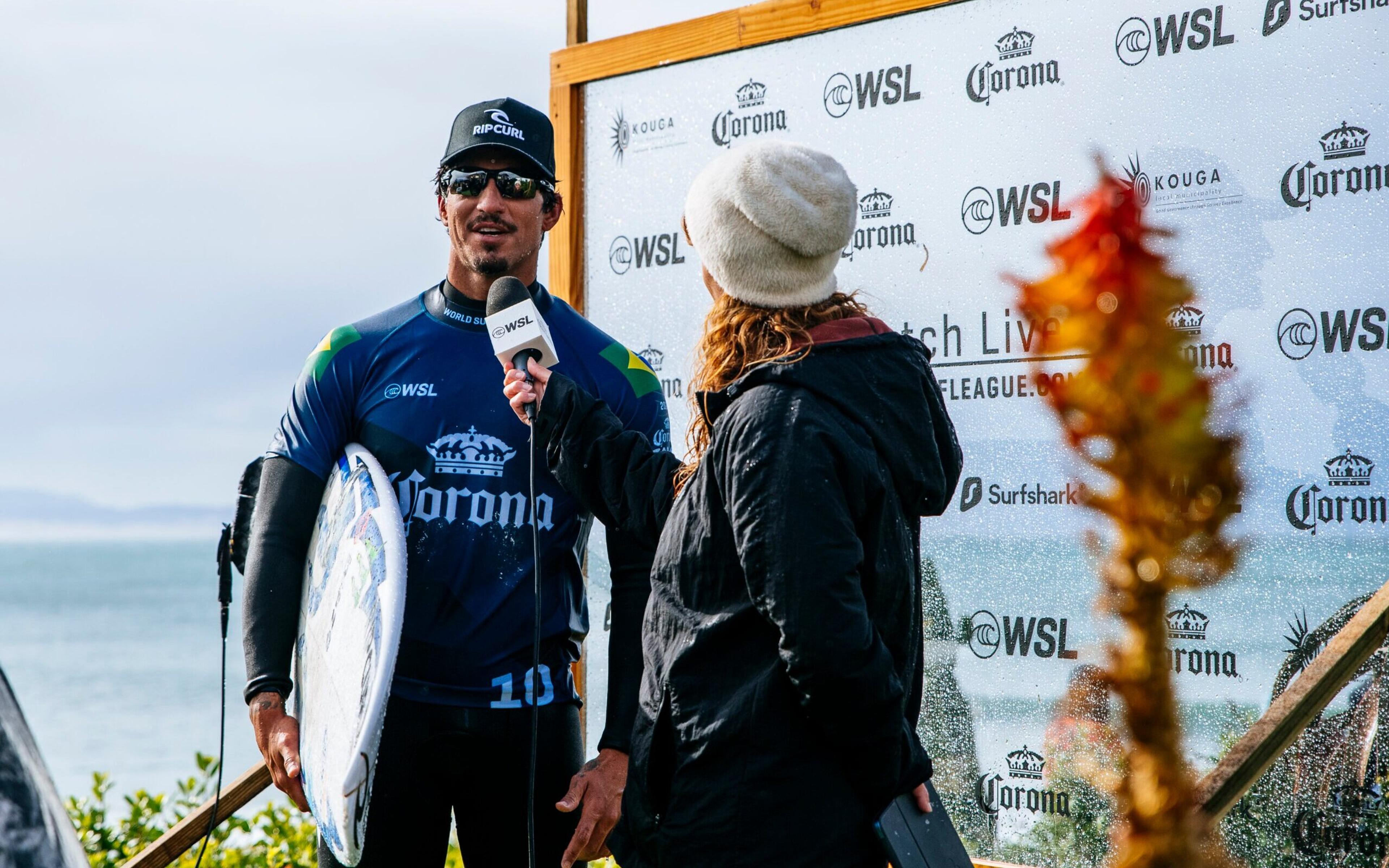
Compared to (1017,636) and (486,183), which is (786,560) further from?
(1017,636)

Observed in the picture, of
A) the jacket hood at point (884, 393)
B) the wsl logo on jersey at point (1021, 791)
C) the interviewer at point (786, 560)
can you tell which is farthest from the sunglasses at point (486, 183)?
the wsl logo on jersey at point (1021, 791)

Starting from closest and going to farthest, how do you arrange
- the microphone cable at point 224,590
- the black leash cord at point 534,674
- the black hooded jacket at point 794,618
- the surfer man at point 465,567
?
1. the black hooded jacket at point 794,618
2. the black leash cord at point 534,674
3. the surfer man at point 465,567
4. the microphone cable at point 224,590

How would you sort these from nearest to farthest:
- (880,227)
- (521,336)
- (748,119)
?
(521,336), (880,227), (748,119)

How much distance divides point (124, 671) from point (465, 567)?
194 ft

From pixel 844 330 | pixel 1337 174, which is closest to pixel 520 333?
pixel 844 330

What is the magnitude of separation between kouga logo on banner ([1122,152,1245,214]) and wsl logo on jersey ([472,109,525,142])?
1485 mm

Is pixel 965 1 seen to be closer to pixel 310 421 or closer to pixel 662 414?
pixel 662 414

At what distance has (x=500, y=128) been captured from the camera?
8.27ft

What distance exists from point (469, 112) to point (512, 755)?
4.26 ft

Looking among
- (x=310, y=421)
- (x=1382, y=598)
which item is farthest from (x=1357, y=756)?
(x=310, y=421)

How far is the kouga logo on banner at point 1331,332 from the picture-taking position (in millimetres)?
2859

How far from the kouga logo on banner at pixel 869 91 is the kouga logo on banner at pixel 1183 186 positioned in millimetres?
710

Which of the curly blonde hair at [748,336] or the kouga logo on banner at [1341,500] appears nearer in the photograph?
the curly blonde hair at [748,336]

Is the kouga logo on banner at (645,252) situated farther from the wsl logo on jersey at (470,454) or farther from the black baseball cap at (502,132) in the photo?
the wsl logo on jersey at (470,454)
